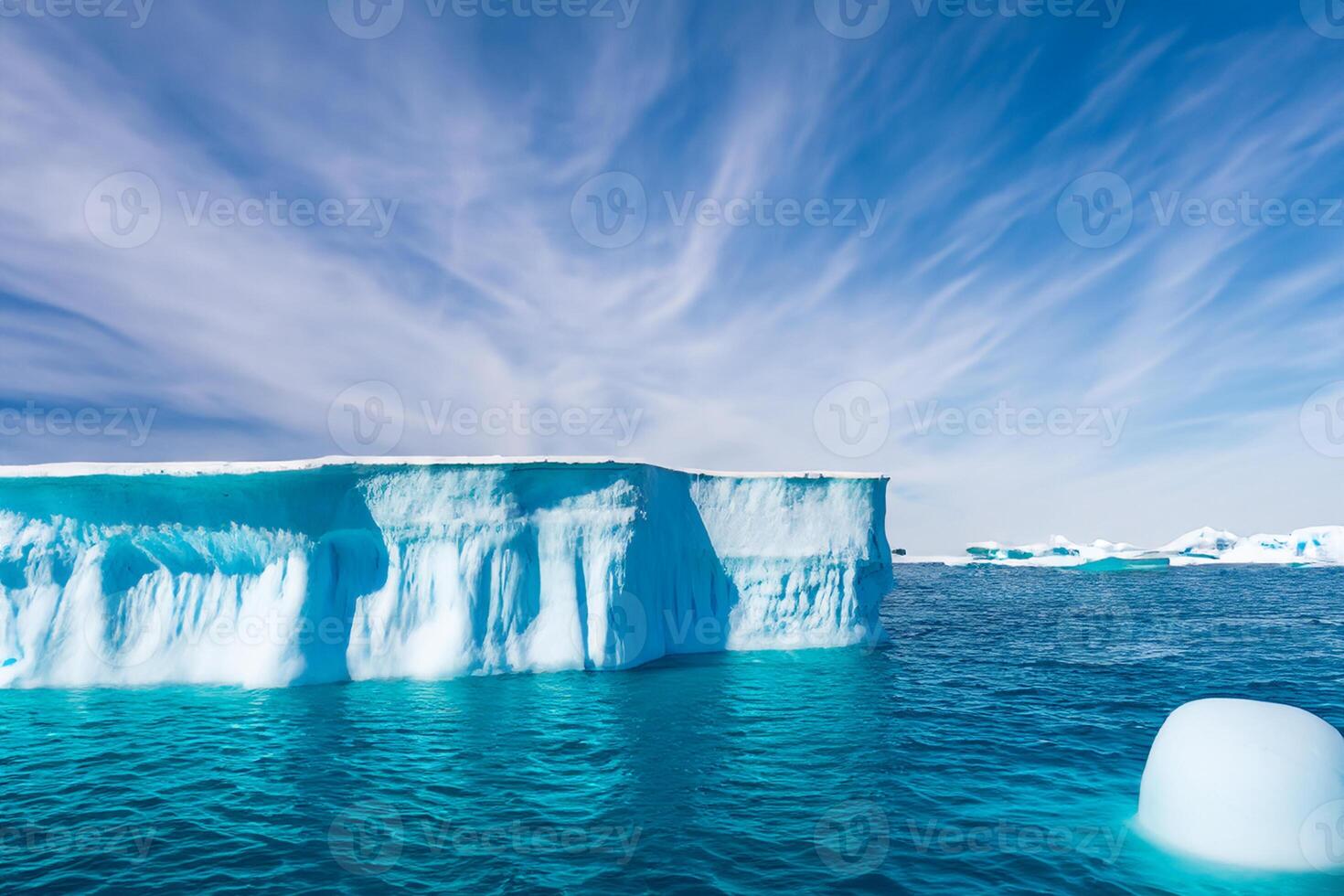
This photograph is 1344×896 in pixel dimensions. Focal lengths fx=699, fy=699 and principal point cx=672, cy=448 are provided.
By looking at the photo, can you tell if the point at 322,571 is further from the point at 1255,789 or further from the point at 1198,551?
the point at 1198,551

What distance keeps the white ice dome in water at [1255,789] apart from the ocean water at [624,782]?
313 mm

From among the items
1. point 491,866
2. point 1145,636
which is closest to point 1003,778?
point 491,866

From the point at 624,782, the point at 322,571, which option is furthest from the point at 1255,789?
the point at 322,571

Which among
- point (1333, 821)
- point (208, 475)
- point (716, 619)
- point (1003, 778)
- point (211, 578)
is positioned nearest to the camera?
point (1333, 821)

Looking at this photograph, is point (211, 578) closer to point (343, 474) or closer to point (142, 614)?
point (142, 614)

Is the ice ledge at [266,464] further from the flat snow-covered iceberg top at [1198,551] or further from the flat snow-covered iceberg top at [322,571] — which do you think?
the flat snow-covered iceberg top at [1198,551]

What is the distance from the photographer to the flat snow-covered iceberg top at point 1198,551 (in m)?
86.6

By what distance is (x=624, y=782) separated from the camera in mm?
10375

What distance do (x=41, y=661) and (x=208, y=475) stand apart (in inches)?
251

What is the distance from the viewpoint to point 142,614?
18.0 meters


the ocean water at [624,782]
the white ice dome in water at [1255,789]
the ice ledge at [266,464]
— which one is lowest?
the ocean water at [624,782]

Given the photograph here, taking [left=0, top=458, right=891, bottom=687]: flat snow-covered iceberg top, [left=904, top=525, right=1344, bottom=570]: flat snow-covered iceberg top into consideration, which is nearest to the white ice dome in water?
[left=0, top=458, right=891, bottom=687]: flat snow-covered iceberg top

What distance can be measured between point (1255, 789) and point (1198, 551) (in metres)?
118

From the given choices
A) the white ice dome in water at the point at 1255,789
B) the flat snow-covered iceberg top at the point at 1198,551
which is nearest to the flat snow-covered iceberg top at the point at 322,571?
the white ice dome in water at the point at 1255,789
